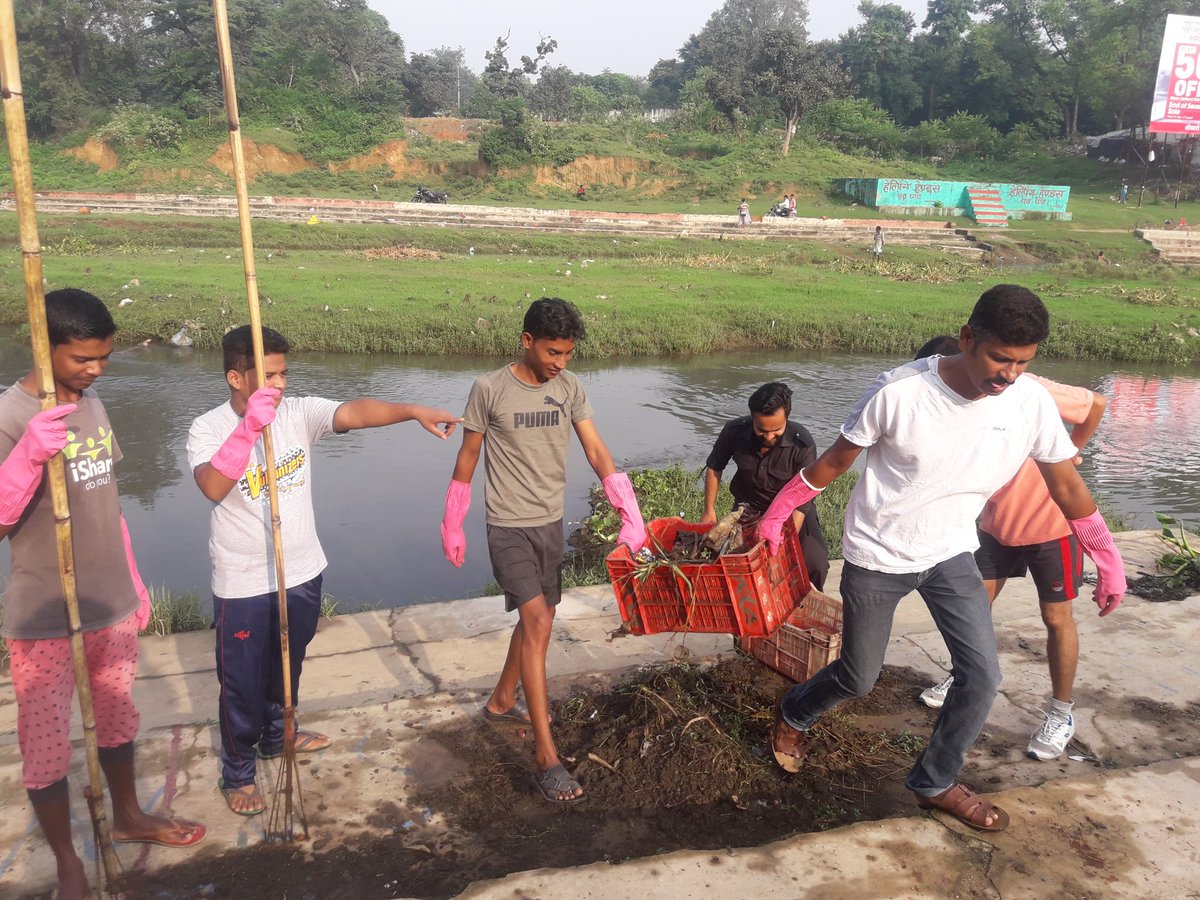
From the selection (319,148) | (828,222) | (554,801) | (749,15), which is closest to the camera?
(554,801)

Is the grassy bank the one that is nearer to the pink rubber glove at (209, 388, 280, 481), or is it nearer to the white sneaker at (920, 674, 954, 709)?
the white sneaker at (920, 674, 954, 709)

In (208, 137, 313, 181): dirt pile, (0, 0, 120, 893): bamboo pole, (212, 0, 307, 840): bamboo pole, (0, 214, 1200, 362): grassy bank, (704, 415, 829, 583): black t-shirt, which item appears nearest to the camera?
(0, 0, 120, 893): bamboo pole

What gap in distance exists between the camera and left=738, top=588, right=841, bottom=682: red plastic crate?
3.65 m

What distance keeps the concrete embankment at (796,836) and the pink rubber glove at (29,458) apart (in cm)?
123

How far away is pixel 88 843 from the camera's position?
2.82m

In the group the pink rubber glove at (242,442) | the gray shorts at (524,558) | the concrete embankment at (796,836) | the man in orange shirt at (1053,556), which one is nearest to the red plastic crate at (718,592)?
the gray shorts at (524,558)

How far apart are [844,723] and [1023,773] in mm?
681

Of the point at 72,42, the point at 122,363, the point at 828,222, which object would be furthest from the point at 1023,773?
the point at 72,42

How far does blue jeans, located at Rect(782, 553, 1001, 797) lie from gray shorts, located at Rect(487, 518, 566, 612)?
1095mm

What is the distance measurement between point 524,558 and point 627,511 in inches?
16.9

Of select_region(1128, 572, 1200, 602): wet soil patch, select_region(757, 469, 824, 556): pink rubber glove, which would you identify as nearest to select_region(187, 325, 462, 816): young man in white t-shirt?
select_region(757, 469, 824, 556): pink rubber glove

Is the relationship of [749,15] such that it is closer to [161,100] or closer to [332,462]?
[161,100]

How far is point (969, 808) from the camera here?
2.89m

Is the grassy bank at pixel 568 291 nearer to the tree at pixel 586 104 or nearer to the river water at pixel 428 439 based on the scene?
the river water at pixel 428 439
